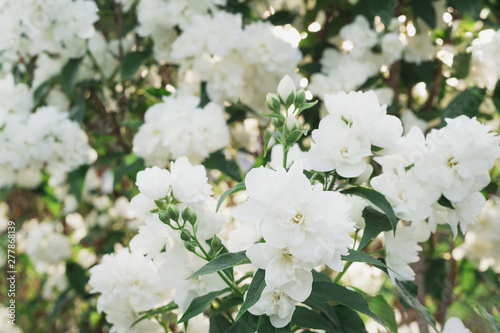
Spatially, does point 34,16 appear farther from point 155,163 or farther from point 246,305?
point 246,305

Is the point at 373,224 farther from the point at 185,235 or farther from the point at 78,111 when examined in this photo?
the point at 78,111

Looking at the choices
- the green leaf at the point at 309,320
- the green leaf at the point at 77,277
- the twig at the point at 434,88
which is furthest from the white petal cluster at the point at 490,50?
the green leaf at the point at 77,277

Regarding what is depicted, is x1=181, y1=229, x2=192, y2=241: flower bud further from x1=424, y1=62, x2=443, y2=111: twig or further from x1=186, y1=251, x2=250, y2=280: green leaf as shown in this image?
x1=424, y1=62, x2=443, y2=111: twig

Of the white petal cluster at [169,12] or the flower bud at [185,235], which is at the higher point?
the flower bud at [185,235]

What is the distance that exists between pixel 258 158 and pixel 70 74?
0.69 metres

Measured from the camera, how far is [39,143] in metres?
1.47

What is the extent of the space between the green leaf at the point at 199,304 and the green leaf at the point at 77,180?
3.00 feet

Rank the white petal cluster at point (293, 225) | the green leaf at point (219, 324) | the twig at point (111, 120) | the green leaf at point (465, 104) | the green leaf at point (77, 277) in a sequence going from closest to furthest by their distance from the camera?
Answer: the white petal cluster at point (293, 225) → the green leaf at point (219, 324) → the green leaf at point (465, 104) → the twig at point (111, 120) → the green leaf at point (77, 277)

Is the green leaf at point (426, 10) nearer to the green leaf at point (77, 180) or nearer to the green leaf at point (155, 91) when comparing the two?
the green leaf at point (155, 91)

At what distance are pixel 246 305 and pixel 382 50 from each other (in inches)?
39.8

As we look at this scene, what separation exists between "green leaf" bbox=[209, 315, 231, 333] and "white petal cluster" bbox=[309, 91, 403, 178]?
0.32 meters

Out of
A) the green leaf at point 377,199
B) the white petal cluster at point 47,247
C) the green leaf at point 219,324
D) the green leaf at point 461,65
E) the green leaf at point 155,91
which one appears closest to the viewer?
the green leaf at point 377,199

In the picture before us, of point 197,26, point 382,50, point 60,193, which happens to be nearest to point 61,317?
point 60,193

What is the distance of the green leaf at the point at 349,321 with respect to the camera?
2.78ft
